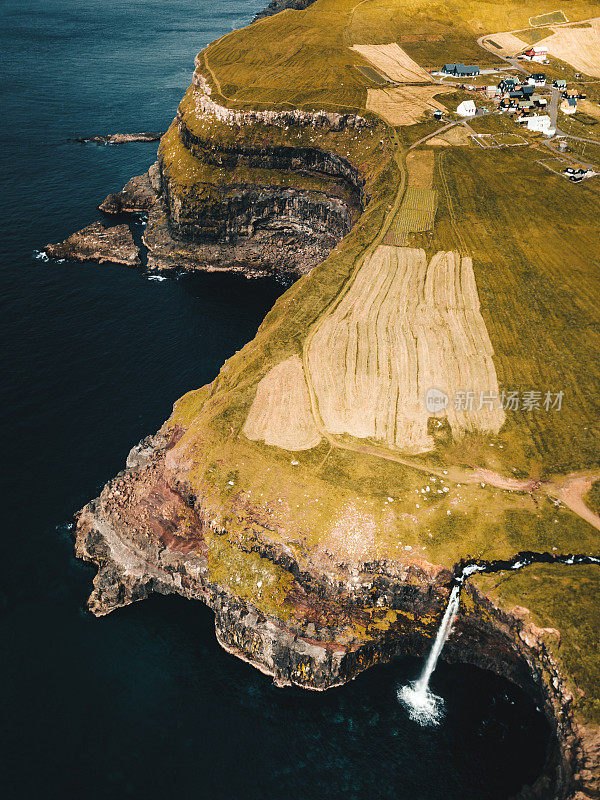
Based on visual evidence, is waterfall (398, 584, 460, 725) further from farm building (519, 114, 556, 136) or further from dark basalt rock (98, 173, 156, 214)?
dark basalt rock (98, 173, 156, 214)

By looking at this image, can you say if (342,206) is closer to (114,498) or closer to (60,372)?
(60,372)

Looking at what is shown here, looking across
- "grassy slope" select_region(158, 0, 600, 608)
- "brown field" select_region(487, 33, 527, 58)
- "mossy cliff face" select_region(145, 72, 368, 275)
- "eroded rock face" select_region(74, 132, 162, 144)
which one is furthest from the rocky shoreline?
"brown field" select_region(487, 33, 527, 58)

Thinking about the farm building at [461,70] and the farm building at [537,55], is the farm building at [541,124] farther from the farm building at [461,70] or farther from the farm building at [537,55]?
the farm building at [537,55]

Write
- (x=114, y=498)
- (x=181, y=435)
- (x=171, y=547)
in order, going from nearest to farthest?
(x=171, y=547), (x=114, y=498), (x=181, y=435)

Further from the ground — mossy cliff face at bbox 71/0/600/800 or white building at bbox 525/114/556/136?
white building at bbox 525/114/556/136

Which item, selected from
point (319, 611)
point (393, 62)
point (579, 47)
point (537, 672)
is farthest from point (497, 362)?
point (579, 47)

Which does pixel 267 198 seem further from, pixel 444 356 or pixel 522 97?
pixel 522 97

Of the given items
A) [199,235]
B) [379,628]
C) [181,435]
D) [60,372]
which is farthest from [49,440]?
[199,235]

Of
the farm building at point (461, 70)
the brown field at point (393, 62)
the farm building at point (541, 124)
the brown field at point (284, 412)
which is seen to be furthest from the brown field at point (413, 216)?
the farm building at point (461, 70)
